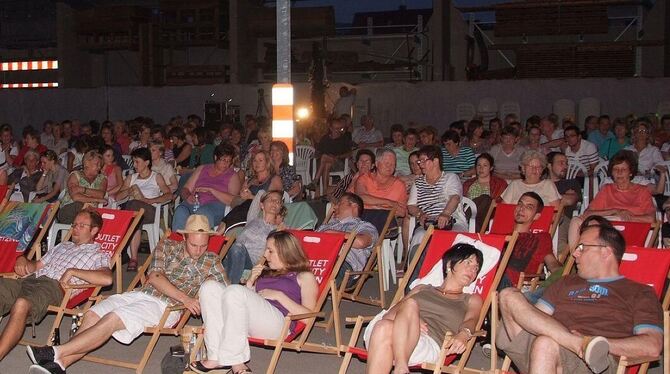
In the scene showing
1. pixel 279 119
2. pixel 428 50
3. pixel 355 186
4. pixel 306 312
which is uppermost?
pixel 428 50

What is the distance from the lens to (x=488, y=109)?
639 inches

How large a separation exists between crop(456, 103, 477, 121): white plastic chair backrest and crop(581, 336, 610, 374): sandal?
1267 centimetres

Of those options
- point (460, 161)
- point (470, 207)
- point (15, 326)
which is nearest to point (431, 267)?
point (470, 207)

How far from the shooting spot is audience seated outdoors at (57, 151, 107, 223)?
27.3ft

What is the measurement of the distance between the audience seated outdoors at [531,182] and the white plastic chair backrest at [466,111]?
361 inches

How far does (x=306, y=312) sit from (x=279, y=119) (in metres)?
4.02

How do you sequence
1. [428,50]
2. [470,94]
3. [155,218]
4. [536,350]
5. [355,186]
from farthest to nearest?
[428,50], [470,94], [155,218], [355,186], [536,350]

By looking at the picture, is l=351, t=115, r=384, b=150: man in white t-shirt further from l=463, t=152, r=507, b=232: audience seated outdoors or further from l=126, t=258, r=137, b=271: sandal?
l=126, t=258, r=137, b=271: sandal

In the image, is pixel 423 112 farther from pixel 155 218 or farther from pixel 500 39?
pixel 155 218

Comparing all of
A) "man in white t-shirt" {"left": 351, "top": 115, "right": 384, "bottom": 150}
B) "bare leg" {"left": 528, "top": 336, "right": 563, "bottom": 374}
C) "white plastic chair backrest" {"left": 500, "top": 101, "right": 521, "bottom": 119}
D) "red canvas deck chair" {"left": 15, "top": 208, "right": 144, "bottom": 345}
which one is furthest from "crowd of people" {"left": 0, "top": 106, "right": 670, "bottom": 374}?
"white plastic chair backrest" {"left": 500, "top": 101, "right": 521, "bottom": 119}

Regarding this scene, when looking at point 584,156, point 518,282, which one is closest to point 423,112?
point 584,156

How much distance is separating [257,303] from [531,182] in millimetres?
3157

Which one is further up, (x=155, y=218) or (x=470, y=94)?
(x=470, y=94)

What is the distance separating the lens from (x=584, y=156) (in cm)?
1001
